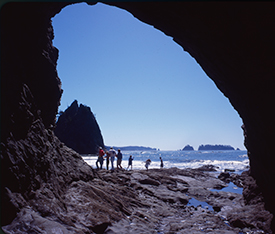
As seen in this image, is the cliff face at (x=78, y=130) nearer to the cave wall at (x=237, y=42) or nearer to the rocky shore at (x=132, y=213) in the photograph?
the rocky shore at (x=132, y=213)

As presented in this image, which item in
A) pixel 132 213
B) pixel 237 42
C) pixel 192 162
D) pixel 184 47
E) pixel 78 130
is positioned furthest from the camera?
pixel 78 130

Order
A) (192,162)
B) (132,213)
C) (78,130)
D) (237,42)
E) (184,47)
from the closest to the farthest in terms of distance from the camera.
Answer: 1. (237,42)
2. (184,47)
3. (132,213)
4. (192,162)
5. (78,130)

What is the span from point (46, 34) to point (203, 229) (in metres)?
12.6

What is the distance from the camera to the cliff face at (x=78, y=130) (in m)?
84.6

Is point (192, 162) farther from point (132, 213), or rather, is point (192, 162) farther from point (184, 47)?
point (184, 47)

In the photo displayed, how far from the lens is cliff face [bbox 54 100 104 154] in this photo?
8462cm

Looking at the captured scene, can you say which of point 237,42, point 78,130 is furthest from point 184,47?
point 78,130

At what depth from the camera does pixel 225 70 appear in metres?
7.95

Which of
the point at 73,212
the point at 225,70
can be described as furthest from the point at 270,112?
the point at 73,212

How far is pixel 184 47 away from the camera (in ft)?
31.5

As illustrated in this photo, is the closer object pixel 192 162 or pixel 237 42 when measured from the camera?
pixel 237 42

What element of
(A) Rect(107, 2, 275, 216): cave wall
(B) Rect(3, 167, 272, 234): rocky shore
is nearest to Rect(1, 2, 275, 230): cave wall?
(A) Rect(107, 2, 275, 216): cave wall

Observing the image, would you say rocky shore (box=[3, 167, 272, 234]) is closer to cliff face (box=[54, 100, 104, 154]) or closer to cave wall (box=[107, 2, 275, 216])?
cave wall (box=[107, 2, 275, 216])

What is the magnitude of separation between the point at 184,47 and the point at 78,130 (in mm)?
83889
